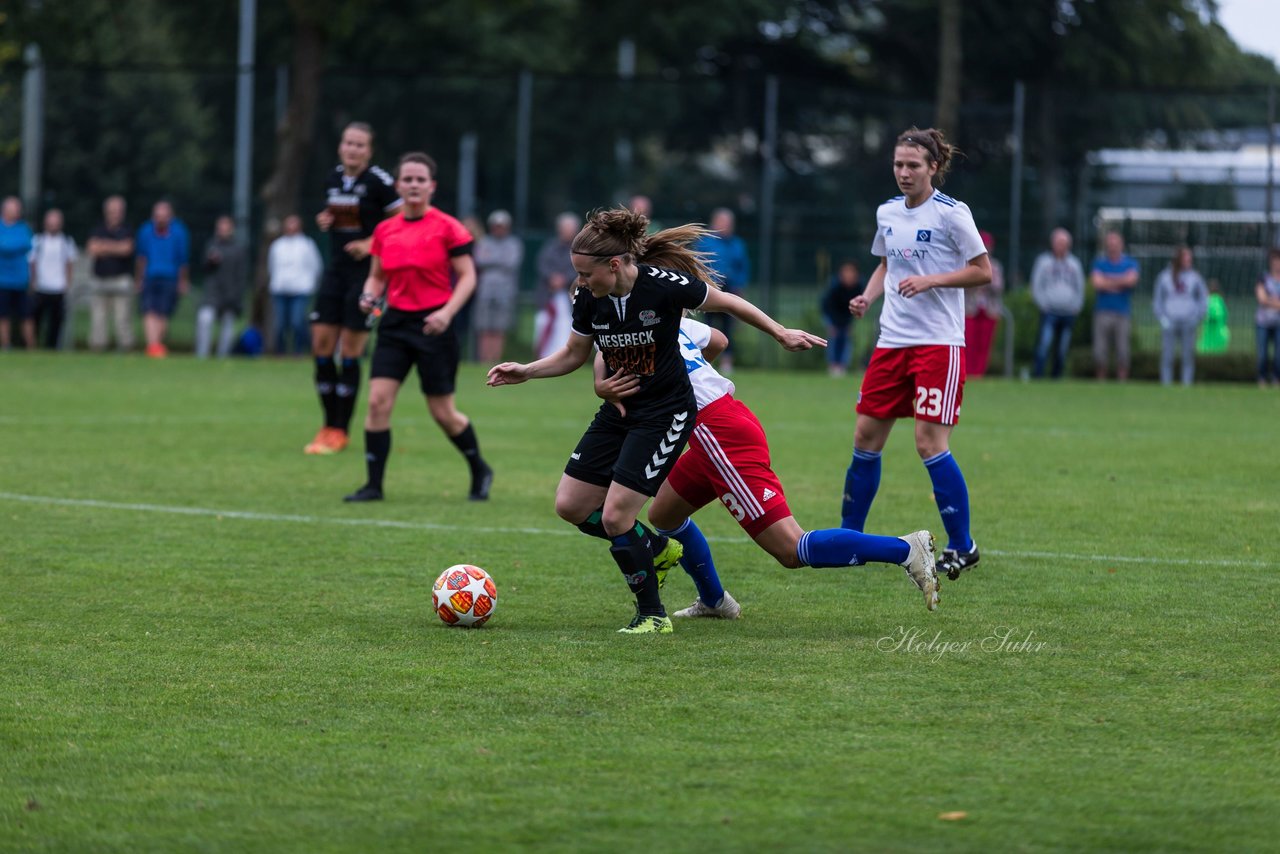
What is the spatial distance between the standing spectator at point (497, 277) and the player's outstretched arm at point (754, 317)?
17.2m

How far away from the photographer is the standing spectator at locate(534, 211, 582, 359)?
2323cm

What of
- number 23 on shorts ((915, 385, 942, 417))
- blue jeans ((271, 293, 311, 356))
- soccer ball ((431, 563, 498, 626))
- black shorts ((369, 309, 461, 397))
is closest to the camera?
soccer ball ((431, 563, 498, 626))

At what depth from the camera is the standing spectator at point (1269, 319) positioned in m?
21.5

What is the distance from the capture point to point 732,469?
21.8 ft

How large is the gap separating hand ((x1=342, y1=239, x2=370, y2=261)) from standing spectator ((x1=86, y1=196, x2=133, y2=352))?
1228 cm

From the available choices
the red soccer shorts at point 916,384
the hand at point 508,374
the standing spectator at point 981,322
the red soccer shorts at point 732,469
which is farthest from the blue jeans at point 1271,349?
the hand at point 508,374

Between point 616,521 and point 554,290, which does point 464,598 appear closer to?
point 616,521

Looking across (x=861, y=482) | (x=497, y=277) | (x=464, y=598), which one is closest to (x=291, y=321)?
(x=497, y=277)

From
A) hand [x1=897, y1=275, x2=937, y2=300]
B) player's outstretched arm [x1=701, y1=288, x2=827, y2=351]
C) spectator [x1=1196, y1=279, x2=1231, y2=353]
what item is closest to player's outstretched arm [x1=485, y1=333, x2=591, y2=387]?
player's outstretched arm [x1=701, y1=288, x2=827, y2=351]

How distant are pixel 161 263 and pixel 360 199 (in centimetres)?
1248

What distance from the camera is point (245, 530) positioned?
9.36 metres

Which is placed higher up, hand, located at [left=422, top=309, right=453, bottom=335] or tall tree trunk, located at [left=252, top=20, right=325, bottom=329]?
tall tree trunk, located at [left=252, top=20, right=325, bottom=329]

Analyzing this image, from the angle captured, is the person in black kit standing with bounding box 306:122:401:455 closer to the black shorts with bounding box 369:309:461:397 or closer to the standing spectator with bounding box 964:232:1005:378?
the black shorts with bounding box 369:309:461:397

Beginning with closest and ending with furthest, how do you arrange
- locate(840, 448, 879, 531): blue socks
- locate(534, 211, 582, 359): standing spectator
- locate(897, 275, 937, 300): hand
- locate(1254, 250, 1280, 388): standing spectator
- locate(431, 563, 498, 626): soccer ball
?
locate(431, 563, 498, 626): soccer ball < locate(897, 275, 937, 300): hand < locate(840, 448, 879, 531): blue socks < locate(1254, 250, 1280, 388): standing spectator < locate(534, 211, 582, 359): standing spectator
